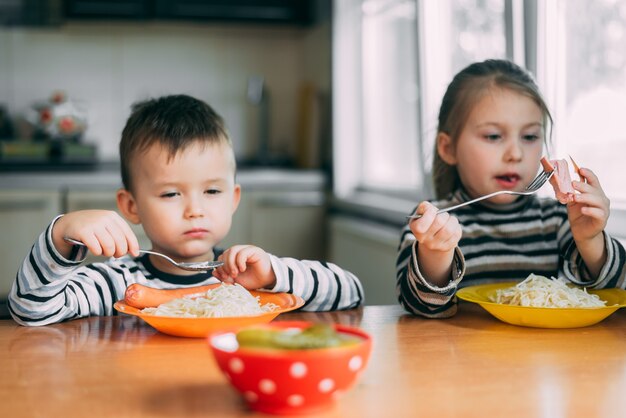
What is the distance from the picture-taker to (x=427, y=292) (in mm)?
1267

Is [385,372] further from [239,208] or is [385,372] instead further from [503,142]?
[239,208]

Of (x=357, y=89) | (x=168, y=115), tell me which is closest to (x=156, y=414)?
(x=168, y=115)

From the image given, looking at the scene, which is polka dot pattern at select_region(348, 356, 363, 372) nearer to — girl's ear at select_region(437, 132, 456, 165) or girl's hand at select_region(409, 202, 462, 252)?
girl's hand at select_region(409, 202, 462, 252)

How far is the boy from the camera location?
4.16 feet

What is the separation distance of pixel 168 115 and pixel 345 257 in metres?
1.90

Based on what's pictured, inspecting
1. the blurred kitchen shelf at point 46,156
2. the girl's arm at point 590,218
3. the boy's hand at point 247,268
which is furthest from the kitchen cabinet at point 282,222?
the girl's arm at point 590,218

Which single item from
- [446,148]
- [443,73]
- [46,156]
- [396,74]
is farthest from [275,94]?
[446,148]

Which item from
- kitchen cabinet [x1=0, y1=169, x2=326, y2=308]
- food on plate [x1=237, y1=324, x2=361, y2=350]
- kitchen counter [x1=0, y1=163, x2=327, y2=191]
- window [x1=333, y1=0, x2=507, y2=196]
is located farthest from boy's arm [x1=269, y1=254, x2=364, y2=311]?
kitchen counter [x1=0, y1=163, x2=327, y2=191]

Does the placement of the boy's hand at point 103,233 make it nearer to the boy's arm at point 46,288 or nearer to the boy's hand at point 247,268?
the boy's arm at point 46,288

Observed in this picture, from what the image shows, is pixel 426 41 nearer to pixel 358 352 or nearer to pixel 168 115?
pixel 168 115

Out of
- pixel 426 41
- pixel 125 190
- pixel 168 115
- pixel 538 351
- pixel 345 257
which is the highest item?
pixel 426 41

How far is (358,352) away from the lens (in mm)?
751

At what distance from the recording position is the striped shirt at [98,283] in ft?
4.03

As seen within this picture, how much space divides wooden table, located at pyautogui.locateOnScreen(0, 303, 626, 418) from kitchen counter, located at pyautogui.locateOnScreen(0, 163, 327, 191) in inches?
80.3
